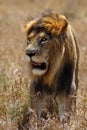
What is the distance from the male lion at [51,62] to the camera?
15.7 ft

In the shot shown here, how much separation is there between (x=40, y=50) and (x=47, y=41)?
13cm

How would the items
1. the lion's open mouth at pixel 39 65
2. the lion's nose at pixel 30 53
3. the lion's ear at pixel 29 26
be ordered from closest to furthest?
the lion's nose at pixel 30 53
the lion's open mouth at pixel 39 65
the lion's ear at pixel 29 26

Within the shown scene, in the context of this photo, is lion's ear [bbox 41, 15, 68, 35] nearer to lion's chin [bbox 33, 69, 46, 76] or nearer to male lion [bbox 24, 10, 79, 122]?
male lion [bbox 24, 10, 79, 122]

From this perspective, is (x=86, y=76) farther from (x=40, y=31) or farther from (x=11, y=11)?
(x=11, y=11)

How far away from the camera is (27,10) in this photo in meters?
16.3

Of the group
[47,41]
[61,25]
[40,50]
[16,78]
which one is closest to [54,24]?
[61,25]

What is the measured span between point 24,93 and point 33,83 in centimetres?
49

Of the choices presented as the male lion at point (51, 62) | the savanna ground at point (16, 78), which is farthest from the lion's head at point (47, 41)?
the savanna ground at point (16, 78)

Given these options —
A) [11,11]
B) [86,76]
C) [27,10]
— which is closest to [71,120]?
[86,76]

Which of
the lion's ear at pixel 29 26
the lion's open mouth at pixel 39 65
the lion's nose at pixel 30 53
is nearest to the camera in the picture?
the lion's nose at pixel 30 53

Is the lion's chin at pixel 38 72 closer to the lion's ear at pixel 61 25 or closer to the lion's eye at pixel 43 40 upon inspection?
the lion's eye at pixel 43 40

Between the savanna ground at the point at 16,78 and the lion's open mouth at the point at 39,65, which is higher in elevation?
the lion's open mouth at the point at 39,65

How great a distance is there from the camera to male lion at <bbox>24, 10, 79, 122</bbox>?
189 inches

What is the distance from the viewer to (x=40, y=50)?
15.6 feet
